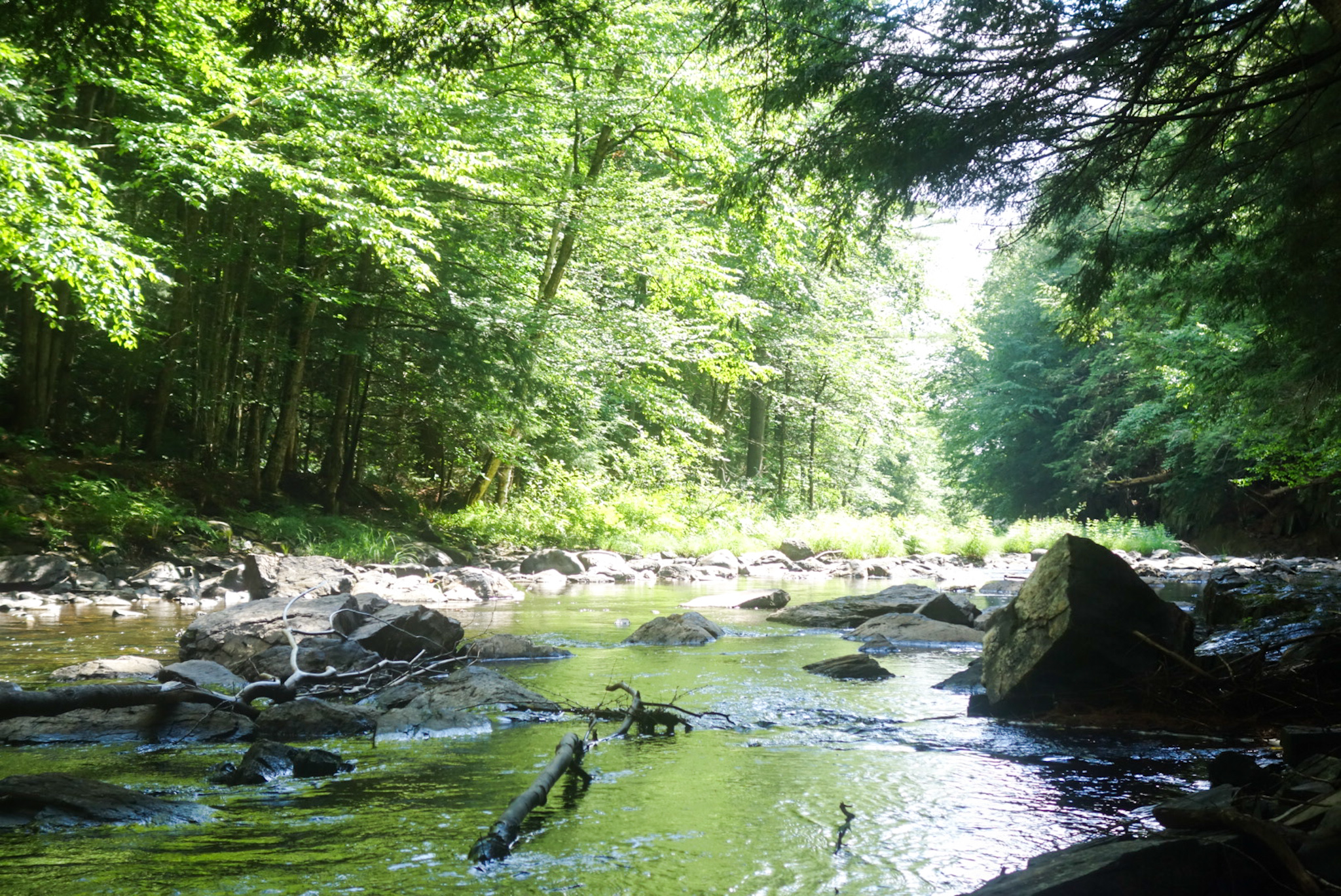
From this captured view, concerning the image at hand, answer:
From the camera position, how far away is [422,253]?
50.2 feet

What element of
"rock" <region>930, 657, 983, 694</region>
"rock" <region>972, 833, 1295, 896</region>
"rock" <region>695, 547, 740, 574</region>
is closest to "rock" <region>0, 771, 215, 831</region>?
"rock" <region>972, 833, 1295, 896</region>

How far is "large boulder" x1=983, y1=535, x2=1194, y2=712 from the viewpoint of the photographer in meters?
5.12

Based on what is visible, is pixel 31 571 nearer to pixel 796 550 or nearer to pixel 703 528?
pixel 703 528

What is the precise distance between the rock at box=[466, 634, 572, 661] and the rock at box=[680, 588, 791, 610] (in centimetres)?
433

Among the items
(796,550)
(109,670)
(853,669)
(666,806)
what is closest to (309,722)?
(109,670)

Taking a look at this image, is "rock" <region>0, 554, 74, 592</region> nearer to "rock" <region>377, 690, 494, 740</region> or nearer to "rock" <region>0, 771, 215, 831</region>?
"rock" <region>377, 690, 494, 740</region>

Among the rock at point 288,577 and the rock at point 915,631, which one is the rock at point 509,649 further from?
the rock at point 915,631

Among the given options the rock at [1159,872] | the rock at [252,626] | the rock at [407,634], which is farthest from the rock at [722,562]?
the rock at [1159,872]

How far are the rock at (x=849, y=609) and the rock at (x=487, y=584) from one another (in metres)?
3.54

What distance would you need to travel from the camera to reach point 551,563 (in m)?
15.2

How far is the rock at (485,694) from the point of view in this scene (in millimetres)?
5121

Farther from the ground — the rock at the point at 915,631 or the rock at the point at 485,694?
the rock at the point at 915,631

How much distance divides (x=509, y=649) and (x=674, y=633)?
164cm

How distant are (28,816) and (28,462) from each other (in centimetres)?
1086
